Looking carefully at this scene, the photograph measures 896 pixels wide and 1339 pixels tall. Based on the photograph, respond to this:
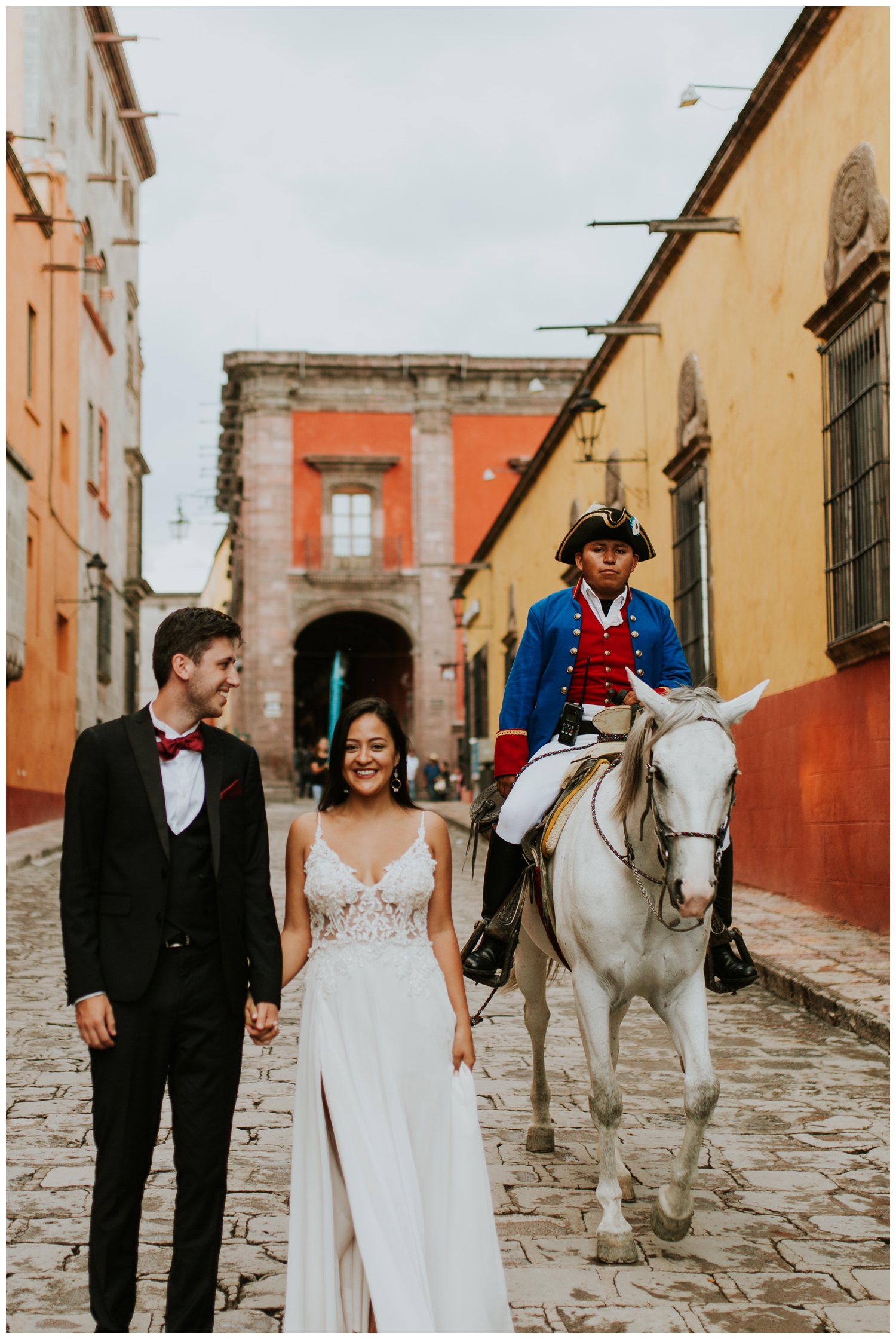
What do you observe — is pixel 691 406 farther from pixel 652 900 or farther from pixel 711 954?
pixel 652 900

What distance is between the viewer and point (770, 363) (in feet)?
40.1

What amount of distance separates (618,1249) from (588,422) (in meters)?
16.5

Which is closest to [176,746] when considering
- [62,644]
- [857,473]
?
[857,473]

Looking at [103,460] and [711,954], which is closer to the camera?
[711,954]

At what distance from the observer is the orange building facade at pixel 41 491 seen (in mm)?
18078

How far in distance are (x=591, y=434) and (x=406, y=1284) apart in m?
17.0

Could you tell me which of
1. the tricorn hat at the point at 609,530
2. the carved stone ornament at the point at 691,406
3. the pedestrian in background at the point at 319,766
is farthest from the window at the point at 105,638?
the tricorn hat at the point at 609,530

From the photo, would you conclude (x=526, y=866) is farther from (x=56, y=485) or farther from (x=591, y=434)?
(x=56, y=485)

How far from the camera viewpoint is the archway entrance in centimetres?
4256

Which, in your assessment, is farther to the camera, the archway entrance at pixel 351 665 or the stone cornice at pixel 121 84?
the archway entrance at pixel 351 665

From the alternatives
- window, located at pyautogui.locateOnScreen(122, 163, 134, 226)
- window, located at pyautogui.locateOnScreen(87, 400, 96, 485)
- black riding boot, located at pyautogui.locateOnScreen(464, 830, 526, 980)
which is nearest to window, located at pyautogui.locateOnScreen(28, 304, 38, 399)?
window, located at pyautogui.locateOnScreen(87, 400, 96, 485)

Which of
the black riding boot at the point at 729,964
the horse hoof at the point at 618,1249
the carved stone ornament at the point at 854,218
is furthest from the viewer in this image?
the carved stone ornament at the point at 854,218

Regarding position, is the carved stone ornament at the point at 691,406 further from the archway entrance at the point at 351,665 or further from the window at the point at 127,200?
the archway entrance at the point at 351,665

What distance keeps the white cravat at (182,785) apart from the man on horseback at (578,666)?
6.12 feet
